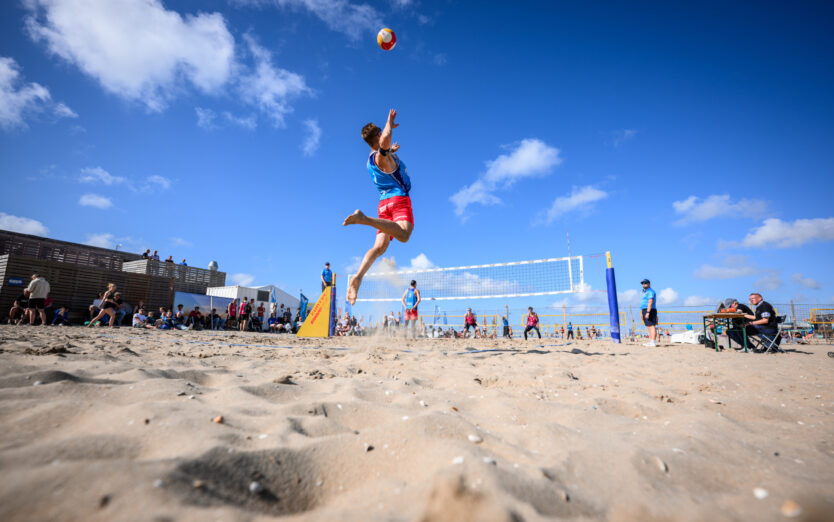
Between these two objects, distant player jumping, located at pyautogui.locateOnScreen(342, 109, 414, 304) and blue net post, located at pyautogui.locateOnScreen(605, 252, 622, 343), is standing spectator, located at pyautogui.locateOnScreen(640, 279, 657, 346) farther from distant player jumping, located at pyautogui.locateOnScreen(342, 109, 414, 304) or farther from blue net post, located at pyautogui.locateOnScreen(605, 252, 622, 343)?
distant player jumping, located at pyautogui.locateOnScreen(342, 109, 414, 304)

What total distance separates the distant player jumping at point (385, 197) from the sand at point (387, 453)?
196 centimetres

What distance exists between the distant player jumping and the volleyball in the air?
117 centimetres

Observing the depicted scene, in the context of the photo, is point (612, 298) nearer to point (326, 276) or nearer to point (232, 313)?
point (326, 276)

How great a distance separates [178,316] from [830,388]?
15575mm

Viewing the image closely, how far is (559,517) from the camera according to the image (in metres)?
0.91

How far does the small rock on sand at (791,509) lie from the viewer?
0.94 metres

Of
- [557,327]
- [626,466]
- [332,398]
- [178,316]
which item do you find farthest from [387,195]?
[557,327]

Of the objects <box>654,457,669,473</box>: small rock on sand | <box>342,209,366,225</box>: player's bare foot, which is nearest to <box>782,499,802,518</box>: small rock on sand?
<box>654,457,669,473</box>: small rock on sand

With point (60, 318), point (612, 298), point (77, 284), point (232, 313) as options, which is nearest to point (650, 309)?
point (612, 298)

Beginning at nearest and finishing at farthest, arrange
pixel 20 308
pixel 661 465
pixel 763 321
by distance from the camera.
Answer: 1. pixel 661 465
2. pixel 763 321
3. pixel 20 308

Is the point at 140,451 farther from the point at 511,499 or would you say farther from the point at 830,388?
the point at 830,388

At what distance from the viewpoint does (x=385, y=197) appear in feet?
14.5

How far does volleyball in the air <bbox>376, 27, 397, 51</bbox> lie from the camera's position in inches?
169

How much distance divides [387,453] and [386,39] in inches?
179
